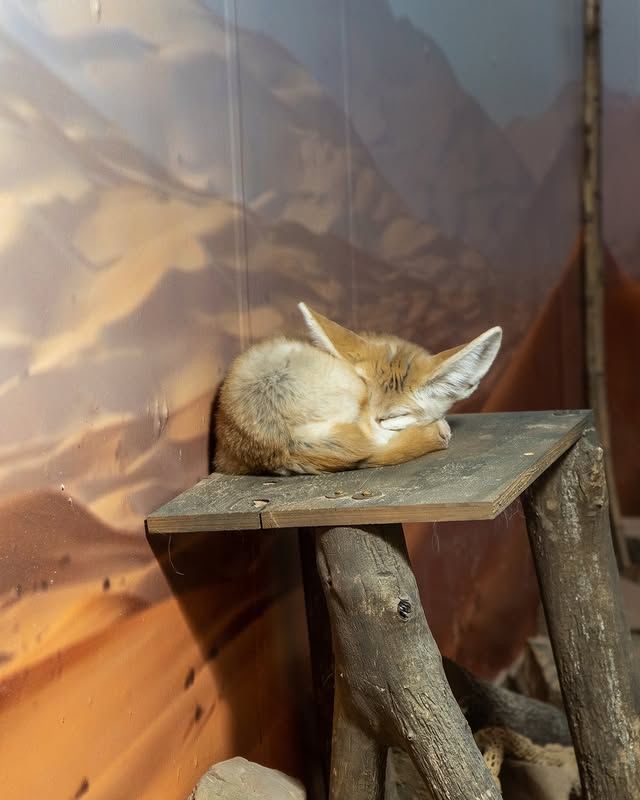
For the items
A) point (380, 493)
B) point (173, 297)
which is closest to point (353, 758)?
point (380, 493)

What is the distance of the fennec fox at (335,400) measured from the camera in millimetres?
2000

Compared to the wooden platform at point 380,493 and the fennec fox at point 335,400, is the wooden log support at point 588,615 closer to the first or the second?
the wooden platform at point 380,493

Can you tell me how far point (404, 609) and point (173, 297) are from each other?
80 cm

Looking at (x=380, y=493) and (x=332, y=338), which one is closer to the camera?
(x=380, y=493)

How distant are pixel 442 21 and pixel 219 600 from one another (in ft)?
8.13

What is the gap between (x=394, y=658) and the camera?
1.75m

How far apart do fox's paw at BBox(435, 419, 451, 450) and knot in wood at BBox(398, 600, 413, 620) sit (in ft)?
1.66

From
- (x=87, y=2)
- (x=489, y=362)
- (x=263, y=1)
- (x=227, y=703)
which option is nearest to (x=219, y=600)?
(x=227, y=703)

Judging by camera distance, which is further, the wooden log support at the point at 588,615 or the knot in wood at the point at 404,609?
the wooden log support at the point at 588,615

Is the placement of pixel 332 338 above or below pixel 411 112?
below

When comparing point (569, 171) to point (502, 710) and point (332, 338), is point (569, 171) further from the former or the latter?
point (332, 338)

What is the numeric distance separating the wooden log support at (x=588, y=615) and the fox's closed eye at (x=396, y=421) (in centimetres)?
54

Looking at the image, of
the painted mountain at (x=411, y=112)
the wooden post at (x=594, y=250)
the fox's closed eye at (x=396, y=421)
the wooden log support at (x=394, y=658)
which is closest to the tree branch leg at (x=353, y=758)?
the wooden log support at (x=394, y=658)

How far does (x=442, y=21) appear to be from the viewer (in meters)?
3.59
